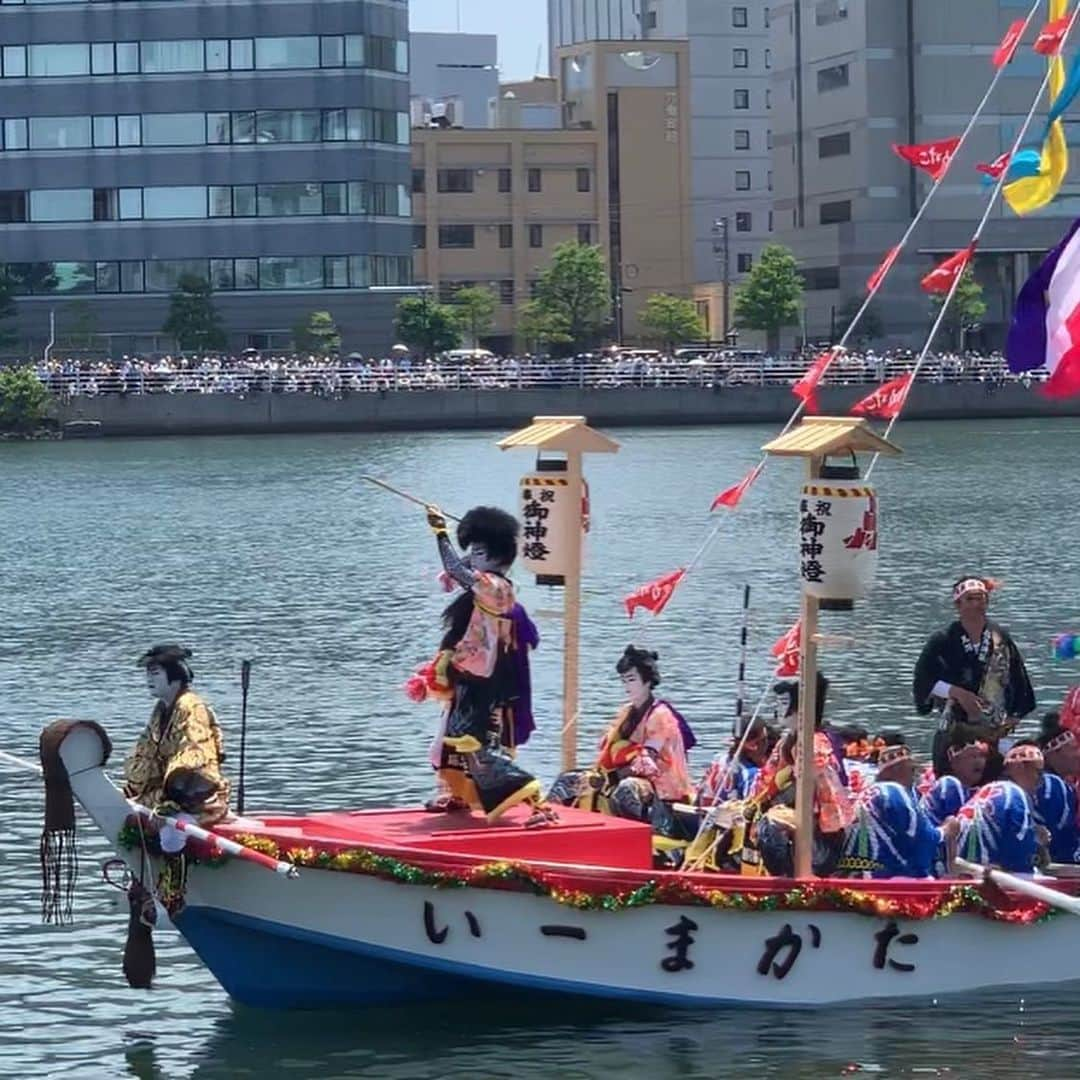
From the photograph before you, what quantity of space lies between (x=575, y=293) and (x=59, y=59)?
2129 cm

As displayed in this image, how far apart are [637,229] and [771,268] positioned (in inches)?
975

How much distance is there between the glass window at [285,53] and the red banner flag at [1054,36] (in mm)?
81126

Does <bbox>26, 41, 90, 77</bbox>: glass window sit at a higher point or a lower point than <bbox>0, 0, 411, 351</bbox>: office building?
higher

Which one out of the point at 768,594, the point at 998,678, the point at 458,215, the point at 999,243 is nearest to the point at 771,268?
the point at 999,243

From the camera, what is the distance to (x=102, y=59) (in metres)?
96.8

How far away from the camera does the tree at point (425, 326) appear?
95.8 metres

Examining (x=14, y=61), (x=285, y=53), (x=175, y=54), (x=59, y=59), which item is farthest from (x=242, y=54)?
(x=14, y=61)

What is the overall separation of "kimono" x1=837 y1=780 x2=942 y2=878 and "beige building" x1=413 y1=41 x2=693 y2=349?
327 ft

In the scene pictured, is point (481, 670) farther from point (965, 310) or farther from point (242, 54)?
point (242, 54)

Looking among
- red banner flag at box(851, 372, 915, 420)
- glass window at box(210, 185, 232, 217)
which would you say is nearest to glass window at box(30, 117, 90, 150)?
glass window at box(210, 185, 232, 217)

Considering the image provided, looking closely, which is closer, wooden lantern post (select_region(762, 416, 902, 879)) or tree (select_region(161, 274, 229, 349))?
wooden lantern post (select_region(762, 416, 902, 879))

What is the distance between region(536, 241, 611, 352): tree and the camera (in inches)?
3996

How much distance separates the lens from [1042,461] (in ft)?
225

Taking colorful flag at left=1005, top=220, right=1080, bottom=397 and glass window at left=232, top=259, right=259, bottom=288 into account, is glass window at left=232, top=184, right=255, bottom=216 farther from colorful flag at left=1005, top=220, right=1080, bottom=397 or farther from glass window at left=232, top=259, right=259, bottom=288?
colorful flag at left=1005, top=220, right=1080, bottom=397
